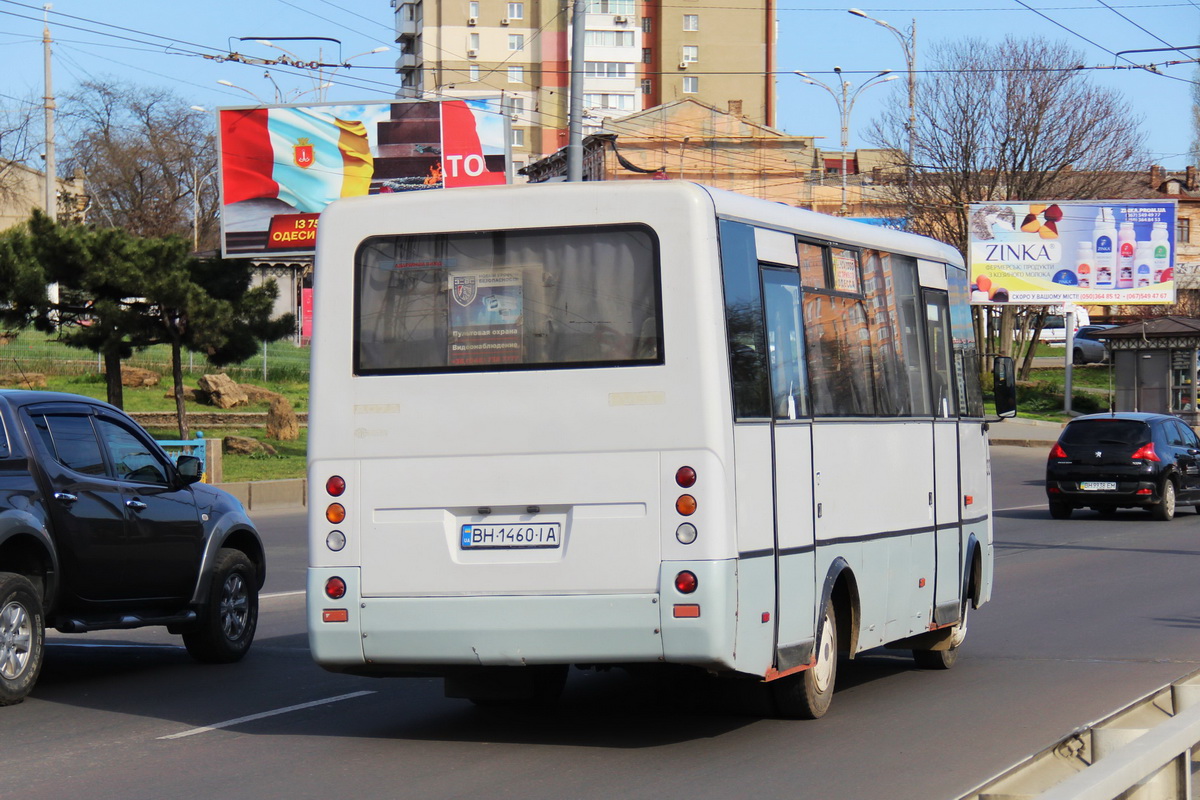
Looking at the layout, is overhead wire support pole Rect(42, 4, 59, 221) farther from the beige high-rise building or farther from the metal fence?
the beige high-rise building

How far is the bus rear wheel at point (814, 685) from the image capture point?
8.28 m

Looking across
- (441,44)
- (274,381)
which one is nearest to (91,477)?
(274,381)

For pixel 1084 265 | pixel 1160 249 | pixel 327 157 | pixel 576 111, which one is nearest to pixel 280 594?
pixel 576 111

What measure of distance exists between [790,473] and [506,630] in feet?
5.48

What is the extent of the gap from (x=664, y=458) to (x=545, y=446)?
23.3 inches

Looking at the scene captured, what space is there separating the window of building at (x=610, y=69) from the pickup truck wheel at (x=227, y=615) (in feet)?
314

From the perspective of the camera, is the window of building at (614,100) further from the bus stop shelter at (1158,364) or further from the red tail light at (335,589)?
the red tail light at (335,589)

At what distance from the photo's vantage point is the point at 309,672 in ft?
34.1

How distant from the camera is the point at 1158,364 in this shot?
46.4 metres

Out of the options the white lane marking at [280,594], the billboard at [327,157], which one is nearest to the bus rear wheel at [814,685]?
Result: the white lane marking at [280,594]

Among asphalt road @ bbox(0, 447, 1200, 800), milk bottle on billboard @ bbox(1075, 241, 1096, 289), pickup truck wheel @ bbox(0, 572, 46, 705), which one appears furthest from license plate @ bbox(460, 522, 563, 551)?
milk bottle on billboard @ bbox(1075, 241, 1096, 289)

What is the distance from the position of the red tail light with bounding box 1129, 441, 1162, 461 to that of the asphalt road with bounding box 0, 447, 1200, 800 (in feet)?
40.6

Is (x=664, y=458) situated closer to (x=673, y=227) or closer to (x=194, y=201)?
(x=673, y=227)

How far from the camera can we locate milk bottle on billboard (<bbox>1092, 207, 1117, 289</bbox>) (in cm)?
5303
